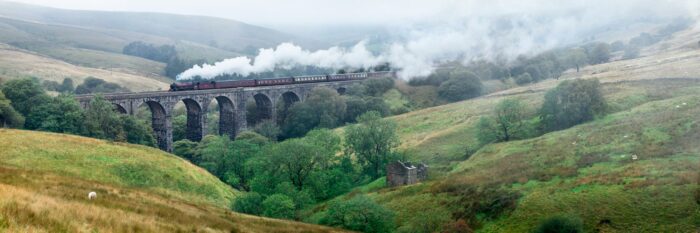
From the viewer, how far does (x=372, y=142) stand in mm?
56250

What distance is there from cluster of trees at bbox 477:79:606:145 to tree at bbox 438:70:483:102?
150ft

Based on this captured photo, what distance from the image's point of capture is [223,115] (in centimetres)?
9056

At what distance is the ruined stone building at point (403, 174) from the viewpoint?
4844 centimetres

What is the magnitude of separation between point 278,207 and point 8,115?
33.3 metres

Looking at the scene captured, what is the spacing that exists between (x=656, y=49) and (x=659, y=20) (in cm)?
6034

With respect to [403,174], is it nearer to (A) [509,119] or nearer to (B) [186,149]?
(A) [509,119]

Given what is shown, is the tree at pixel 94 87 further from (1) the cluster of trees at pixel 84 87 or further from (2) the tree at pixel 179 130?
(2) the tree at pixel 179 130

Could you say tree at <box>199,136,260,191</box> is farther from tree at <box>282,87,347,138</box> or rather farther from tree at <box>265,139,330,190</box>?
tree at <box>282,87,347,138</box>

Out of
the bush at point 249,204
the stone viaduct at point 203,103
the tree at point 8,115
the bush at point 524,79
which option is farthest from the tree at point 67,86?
the bush at point 524,79

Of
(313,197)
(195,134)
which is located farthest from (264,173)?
(195,134)

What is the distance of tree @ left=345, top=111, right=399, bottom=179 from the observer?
184ft

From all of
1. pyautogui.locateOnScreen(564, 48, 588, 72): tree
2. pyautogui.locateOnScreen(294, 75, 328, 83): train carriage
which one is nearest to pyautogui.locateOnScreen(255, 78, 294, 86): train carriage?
pyautogui.locateOnScreen(294, 75, 328, 83): train carriage

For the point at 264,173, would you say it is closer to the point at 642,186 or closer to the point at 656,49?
the point at 642,186

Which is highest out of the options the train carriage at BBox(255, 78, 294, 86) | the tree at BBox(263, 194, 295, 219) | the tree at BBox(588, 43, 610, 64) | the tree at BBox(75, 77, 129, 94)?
the tree at BBox(588, 43, 610, 64)
